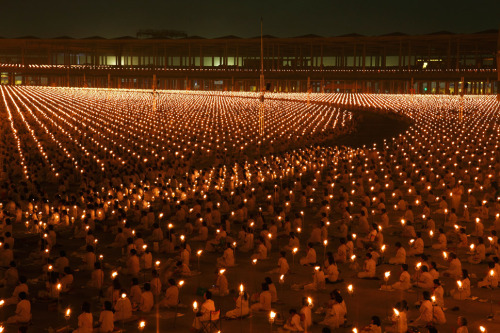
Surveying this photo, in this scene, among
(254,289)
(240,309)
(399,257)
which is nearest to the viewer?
(240,309)

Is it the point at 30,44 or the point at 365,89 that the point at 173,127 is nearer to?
the point at 365,89

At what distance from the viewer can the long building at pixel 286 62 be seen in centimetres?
7806

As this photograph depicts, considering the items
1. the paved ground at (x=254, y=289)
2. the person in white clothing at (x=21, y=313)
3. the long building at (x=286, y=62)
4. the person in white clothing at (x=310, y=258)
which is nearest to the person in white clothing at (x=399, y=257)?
the paved ground at (x=254, y=289)

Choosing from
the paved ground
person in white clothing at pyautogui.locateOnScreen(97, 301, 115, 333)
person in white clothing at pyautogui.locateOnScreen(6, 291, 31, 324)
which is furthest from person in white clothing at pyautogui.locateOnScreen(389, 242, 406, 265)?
person in white clothing at pyautogui.locateOnScreen(6, 291, 31, 324)

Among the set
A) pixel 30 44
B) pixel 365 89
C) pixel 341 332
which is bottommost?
pixel 341 332

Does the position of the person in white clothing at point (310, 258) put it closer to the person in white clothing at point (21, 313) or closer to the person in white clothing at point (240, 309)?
the person in white clothing at point (240, 309)

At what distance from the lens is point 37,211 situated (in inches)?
627

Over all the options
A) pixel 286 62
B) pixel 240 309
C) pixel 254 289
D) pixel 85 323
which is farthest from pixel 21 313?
pixel 286 62

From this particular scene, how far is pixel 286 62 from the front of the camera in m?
92.4

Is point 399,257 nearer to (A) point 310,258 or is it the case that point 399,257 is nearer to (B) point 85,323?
(A) point 310,258

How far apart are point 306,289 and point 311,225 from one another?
4.97 metres

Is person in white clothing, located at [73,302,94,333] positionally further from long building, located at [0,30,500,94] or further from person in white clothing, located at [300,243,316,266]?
long building, located at [0,30,500,94]

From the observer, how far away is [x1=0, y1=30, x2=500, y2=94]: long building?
256 ft

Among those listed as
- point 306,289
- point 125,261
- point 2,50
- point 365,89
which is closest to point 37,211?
point 125,261
